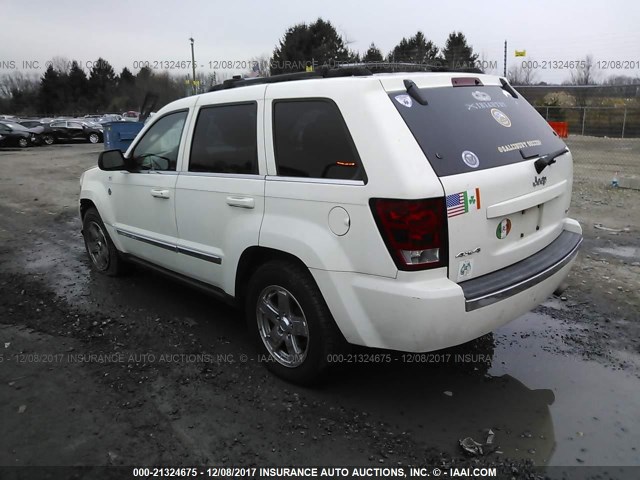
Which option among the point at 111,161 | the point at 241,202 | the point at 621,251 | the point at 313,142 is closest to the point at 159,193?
the point at 111,161

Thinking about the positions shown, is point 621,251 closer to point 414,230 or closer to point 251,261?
point 414,230

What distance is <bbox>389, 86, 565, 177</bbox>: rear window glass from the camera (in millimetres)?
→ 2846

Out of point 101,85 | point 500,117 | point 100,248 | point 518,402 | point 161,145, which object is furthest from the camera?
point 101,85

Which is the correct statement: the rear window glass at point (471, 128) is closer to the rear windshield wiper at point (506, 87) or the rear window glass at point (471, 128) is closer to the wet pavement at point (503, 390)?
the rear windshield wiper at point (506, 87)

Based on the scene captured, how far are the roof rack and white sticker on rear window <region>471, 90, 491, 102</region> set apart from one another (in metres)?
0.34

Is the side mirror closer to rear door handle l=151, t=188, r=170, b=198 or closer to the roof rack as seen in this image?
rear door handle l=151, t=188, r=170, b=198

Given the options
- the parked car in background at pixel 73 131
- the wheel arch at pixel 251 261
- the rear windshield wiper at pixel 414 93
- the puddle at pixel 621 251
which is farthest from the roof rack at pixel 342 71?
the parked car in background at pixel 73 131

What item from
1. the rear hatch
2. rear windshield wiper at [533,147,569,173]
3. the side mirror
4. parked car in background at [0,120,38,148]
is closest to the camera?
the rear hatch

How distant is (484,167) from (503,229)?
0.39 m

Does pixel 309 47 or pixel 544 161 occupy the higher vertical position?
pixel 309 47

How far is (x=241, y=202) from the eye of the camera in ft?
11.4

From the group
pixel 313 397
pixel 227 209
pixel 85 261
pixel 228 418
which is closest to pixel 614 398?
pixel 313 397

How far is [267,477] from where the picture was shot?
2.63m

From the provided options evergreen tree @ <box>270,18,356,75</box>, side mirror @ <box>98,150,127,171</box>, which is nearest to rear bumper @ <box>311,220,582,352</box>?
side mirror @ <box>98,150,127,171</box>
